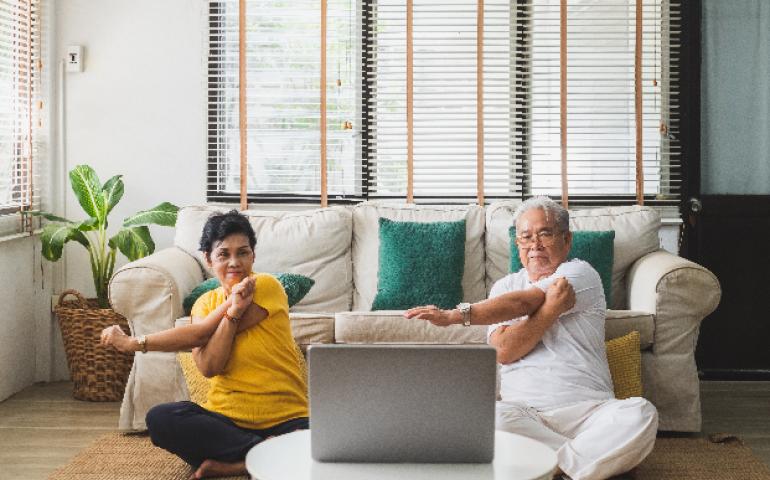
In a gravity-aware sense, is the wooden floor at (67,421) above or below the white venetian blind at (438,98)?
below

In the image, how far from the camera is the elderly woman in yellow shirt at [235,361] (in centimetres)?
292

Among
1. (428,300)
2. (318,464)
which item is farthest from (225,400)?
(428,300)

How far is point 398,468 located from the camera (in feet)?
6.57

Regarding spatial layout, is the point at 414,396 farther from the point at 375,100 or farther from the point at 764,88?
the point at 764,88

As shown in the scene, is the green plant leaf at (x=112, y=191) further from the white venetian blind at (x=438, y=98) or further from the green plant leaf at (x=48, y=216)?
the white venetian blind at (x=438, y=98)

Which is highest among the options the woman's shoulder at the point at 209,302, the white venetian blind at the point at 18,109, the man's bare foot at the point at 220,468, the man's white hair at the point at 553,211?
the white venetian blind at the point at 18,109

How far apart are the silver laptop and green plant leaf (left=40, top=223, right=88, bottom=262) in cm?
284

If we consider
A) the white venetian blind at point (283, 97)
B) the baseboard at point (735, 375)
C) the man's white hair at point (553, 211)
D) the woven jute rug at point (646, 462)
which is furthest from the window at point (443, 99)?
the man's white hair at point (553, 211)

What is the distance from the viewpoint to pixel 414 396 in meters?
1.98

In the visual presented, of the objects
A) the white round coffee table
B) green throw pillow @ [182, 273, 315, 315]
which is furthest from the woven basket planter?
the white round coffee table

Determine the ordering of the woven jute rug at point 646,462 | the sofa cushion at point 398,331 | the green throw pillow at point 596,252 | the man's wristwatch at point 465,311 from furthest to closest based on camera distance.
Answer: the green throw pillow at point 596,252, the sofa cushion at point 398,331, the woven jute rug at point 646,462, the man's wristwatch at point 465,311

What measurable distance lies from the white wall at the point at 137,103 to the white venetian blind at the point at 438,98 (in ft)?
2.93

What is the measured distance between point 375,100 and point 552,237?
6.96 ft

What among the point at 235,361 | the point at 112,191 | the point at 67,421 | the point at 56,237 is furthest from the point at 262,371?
the point at 112,191
